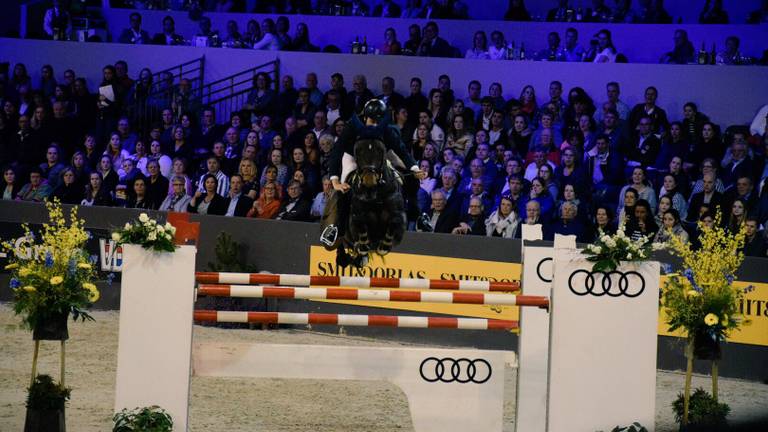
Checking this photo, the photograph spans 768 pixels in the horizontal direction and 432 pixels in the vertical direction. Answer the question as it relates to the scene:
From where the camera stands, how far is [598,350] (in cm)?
665

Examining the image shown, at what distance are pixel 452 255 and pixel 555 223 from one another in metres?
1.18

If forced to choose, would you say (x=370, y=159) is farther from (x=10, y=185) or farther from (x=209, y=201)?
(x=10, y=185)

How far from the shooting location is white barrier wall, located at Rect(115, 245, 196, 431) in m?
6.38

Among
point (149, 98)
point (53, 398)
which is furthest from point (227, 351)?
point (149, 98)

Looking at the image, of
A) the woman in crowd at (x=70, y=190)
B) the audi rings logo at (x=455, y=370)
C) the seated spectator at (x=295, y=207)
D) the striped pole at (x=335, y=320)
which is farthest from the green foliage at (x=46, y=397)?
the woman in crowd at (x=70, y=190)

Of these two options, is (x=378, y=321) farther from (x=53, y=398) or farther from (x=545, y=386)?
(x=53, y=398)

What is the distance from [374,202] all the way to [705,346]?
2.59 m

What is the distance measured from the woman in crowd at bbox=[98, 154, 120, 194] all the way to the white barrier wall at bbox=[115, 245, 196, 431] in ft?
25.7

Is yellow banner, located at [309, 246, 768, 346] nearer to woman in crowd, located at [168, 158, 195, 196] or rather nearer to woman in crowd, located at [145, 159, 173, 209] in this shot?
woman in crowd, located at [168, 158, 195, 196]

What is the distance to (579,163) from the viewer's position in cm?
1241

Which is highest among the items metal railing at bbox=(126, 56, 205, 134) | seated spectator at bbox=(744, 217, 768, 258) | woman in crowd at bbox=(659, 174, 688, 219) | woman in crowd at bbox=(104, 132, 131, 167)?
metal railing at bbox=(126, 56, 205, 134)

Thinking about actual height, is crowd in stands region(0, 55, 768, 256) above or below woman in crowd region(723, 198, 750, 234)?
above

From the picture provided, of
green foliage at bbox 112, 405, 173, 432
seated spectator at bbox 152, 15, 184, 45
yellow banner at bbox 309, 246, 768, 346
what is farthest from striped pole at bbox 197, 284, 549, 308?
seated spectator at bbox 152, 15, 184, 45

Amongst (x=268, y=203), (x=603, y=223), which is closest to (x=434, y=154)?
(x=268, y=203)
